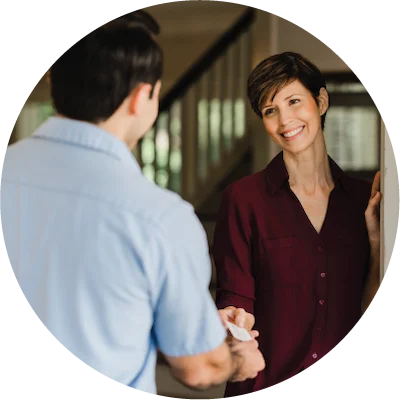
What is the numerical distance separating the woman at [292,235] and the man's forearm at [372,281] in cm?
2

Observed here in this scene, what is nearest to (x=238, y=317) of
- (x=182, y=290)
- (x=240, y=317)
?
(x=240, y=317)

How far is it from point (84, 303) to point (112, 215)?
0.17 metres

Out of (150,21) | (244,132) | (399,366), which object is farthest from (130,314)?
(399,366)

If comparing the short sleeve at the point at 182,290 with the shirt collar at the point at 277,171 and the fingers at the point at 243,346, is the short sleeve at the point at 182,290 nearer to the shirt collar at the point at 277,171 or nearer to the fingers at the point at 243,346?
the fingers at the point at 243,346

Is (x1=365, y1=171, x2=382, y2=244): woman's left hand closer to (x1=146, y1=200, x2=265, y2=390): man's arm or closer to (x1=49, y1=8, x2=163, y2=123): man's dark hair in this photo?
(x1=146, y1=200, x2=265, y2=390): man's arm

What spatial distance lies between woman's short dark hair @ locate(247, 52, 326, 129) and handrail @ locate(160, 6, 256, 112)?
4.1 inches

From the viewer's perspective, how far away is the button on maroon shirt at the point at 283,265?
4.45 feet

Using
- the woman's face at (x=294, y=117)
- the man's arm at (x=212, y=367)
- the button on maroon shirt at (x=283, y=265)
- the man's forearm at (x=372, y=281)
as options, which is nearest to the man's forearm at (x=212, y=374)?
the man's arm at (x=212, y=367)

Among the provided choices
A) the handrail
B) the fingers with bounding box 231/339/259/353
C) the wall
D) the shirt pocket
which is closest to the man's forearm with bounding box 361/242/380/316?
the wall

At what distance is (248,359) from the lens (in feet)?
4.35

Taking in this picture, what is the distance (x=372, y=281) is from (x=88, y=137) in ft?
2.20

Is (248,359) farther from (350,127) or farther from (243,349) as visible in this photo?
(350,127)

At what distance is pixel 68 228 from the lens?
3.87 feet

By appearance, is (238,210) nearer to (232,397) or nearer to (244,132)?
(244,132)
